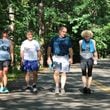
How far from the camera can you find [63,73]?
15562mm

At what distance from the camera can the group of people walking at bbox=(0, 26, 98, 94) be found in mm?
15523

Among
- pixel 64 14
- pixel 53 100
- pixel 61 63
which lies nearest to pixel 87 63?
pixel 61 63

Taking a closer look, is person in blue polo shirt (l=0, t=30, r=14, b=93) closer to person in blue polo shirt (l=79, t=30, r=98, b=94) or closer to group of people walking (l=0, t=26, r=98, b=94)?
group of people walking (l=0, t=26, r=98, b=94)

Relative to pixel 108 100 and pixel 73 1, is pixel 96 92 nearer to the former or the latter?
pixel 108 100

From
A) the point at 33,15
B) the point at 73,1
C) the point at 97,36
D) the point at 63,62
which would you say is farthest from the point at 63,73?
the point at 97,36

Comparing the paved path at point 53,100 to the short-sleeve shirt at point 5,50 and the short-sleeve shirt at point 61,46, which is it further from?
the short-sleeve shirt at point 61,46

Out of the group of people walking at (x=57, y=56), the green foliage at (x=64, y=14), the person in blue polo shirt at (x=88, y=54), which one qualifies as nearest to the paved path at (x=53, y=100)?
the group of people walking at (x=57, y=56)

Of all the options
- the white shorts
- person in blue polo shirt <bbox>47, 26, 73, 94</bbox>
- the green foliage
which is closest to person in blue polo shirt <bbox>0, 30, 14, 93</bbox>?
person in blue polo shirt <bbox>47, 26, 73, 94</bbox>

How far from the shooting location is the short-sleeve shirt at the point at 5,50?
15.6 m

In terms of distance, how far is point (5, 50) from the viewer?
15.7m

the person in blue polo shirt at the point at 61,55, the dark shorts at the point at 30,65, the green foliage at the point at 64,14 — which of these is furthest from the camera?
the green foliage at the point at 64,14

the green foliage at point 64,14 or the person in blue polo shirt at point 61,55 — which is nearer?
the person in blue polo shirt at point 61,55

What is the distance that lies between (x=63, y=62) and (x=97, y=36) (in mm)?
34572

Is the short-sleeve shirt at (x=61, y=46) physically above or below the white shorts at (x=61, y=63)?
above
